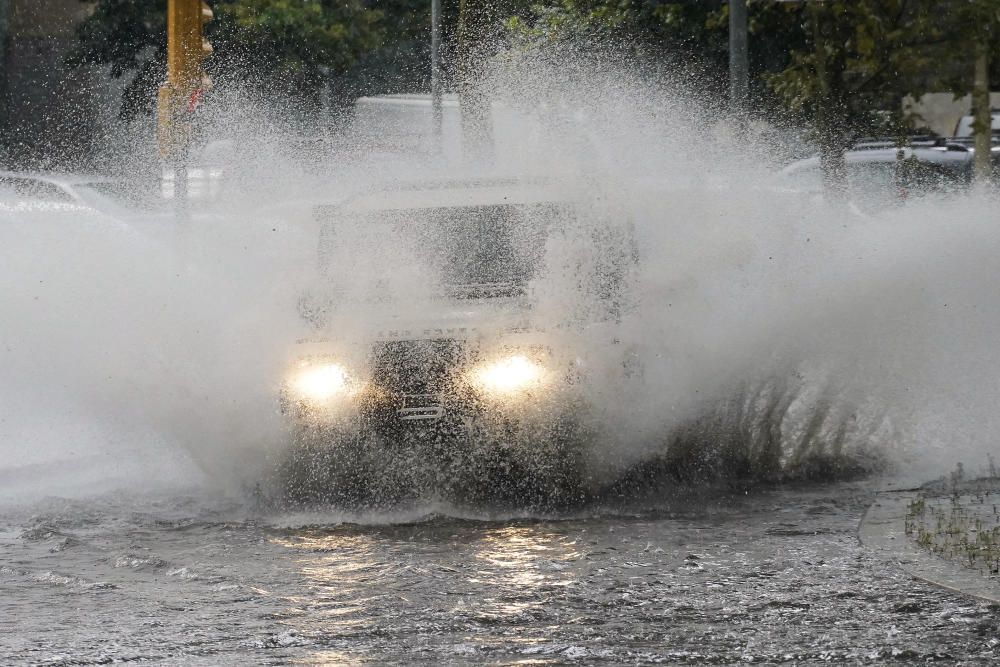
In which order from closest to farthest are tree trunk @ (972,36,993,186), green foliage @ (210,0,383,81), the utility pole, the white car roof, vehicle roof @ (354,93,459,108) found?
the utility pole → tree trunk @ (972,36,993,186) → the white car roof → vehicle roof @ (354,93,459,108) → green foliage @ (210,0,383,81)

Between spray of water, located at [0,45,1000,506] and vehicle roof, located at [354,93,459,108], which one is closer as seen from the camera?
spray of water, located at [0,45,1000,506]

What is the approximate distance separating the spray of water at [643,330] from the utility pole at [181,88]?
1.49 ft

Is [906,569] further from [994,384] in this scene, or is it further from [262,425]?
[994,384]

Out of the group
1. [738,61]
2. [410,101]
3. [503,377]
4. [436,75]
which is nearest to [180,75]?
[503,377]

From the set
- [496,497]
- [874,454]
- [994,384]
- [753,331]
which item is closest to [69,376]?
[496,497]

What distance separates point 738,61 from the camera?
17.8 metres

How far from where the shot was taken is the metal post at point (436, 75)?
2362cm

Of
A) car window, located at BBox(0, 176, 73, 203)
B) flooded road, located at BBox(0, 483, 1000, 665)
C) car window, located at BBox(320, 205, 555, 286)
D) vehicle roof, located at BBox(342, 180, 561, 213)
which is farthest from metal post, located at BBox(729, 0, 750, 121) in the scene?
flooded road, located at BBox(0, 483, 1000, 665)

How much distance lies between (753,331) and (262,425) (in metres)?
2.85

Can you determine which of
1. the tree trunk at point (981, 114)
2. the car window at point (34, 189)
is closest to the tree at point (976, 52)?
the tree trunk at point (981, 114)

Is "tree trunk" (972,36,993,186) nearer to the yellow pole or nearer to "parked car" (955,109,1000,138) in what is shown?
"parked car" (955,109,1000,138)

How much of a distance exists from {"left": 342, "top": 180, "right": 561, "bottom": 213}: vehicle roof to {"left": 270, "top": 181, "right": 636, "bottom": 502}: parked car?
70cm

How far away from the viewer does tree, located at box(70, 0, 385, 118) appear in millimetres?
30531

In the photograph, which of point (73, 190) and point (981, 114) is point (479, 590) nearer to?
point (73, 190)
